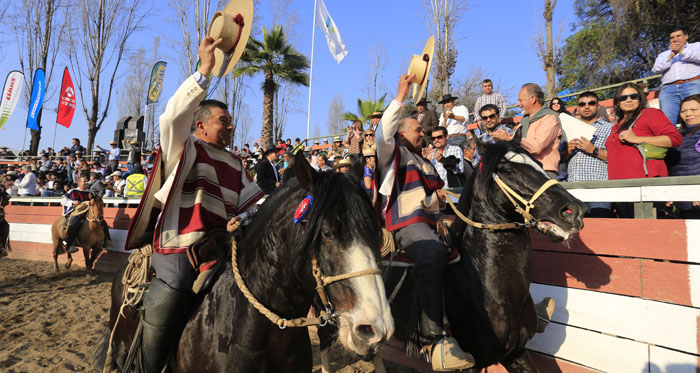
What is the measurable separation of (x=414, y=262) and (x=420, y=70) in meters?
1.55

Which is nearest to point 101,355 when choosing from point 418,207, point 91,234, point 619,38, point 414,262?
point 414,262

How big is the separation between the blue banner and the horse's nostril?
28.4m

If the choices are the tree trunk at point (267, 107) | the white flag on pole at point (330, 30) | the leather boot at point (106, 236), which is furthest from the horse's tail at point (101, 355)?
the tree trunk at point (267, 107)

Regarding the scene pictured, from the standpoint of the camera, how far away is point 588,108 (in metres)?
5.30

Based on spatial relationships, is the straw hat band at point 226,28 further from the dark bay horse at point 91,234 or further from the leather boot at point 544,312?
the dark bay horse at point 91,234

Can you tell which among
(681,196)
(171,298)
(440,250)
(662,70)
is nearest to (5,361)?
(171,298)

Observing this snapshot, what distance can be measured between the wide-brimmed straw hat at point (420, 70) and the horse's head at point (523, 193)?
29.5 inches

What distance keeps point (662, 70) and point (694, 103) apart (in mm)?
3459

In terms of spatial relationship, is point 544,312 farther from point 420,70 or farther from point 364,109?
point 364,109

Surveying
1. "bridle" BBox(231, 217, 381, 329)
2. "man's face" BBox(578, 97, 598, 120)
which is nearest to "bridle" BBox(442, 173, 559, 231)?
"bridle" BBox(231, 217, 381, 329)

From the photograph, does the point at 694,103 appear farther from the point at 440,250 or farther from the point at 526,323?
the point at 440,250

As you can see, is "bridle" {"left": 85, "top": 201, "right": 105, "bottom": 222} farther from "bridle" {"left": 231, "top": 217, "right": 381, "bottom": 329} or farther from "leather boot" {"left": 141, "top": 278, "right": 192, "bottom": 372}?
"bridle" {"left": 231, "top": 217, "right": 381, "bottom": 329}

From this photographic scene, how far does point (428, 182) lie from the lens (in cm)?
340

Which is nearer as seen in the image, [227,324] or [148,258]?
[227,324]
